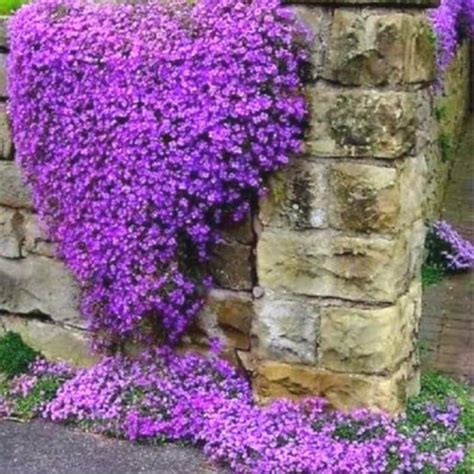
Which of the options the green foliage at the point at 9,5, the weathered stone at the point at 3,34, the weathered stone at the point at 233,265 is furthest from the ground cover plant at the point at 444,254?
the weathered stone at the point at 3,34

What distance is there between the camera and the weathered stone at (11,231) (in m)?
4.62

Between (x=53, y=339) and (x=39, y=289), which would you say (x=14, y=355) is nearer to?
(x=53, y=339)

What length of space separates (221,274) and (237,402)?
52 cm

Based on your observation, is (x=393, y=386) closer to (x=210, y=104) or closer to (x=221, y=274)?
(x=221, y=274)

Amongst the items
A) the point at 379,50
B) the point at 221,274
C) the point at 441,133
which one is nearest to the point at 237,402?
the point at 221,274

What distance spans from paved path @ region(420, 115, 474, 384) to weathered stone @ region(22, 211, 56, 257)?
186 cm

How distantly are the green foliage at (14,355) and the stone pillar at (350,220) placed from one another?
115cm

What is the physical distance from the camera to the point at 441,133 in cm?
698

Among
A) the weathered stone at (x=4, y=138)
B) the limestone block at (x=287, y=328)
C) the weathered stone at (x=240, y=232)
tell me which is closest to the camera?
the limestone block at (x=287, y=328)

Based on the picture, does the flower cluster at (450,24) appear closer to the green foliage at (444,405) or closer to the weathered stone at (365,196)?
the weathered stone at (365,196)

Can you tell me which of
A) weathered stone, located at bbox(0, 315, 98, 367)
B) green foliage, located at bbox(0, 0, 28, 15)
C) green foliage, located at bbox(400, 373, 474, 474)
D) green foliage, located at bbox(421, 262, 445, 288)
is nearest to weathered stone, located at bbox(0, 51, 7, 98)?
green foliage, located at bbox(0, 0, 28, 15)

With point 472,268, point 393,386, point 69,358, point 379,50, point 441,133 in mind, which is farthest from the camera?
point 441,133

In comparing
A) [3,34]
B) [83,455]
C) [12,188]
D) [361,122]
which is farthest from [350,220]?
[3,34]

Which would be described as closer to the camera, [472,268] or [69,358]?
[69,358]
